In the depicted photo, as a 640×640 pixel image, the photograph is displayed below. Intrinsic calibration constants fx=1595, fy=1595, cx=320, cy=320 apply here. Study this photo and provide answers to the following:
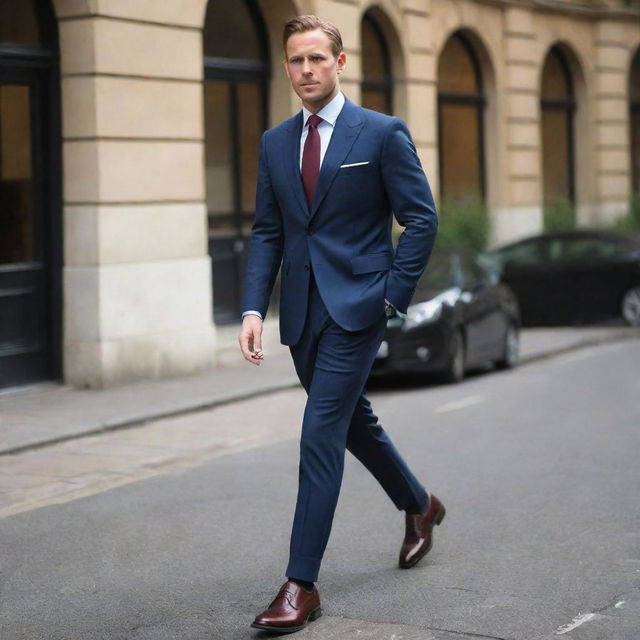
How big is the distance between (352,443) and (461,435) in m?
4.71

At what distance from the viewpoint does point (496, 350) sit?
15.4 meters

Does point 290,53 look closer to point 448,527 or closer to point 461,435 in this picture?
point 448,527

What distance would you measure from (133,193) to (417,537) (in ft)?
27.0

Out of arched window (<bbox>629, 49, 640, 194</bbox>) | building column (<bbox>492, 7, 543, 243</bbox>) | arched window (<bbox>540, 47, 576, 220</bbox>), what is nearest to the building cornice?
building column (<bbox>492, 7, 543, 243</bbox>)

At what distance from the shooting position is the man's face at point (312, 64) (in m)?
5.70

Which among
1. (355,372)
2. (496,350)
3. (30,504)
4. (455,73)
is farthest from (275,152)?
(455,73)

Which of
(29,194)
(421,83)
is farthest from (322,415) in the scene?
(421,83)

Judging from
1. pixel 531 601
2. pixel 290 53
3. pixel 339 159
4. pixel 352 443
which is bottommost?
pixel 531 601

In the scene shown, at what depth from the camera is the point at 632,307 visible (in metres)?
20.2

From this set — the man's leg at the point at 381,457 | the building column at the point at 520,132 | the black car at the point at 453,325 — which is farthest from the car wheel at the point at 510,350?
the man's leg at the point at 381,457

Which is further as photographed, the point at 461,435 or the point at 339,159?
the point at 461,435

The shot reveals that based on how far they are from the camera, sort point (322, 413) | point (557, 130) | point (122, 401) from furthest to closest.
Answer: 1. point (557, 130)
2. point (122, 401)
3. point (322, 413)

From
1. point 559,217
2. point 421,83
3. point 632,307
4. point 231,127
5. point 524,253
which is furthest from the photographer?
point 559,217

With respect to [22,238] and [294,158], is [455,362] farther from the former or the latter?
[294,158]
